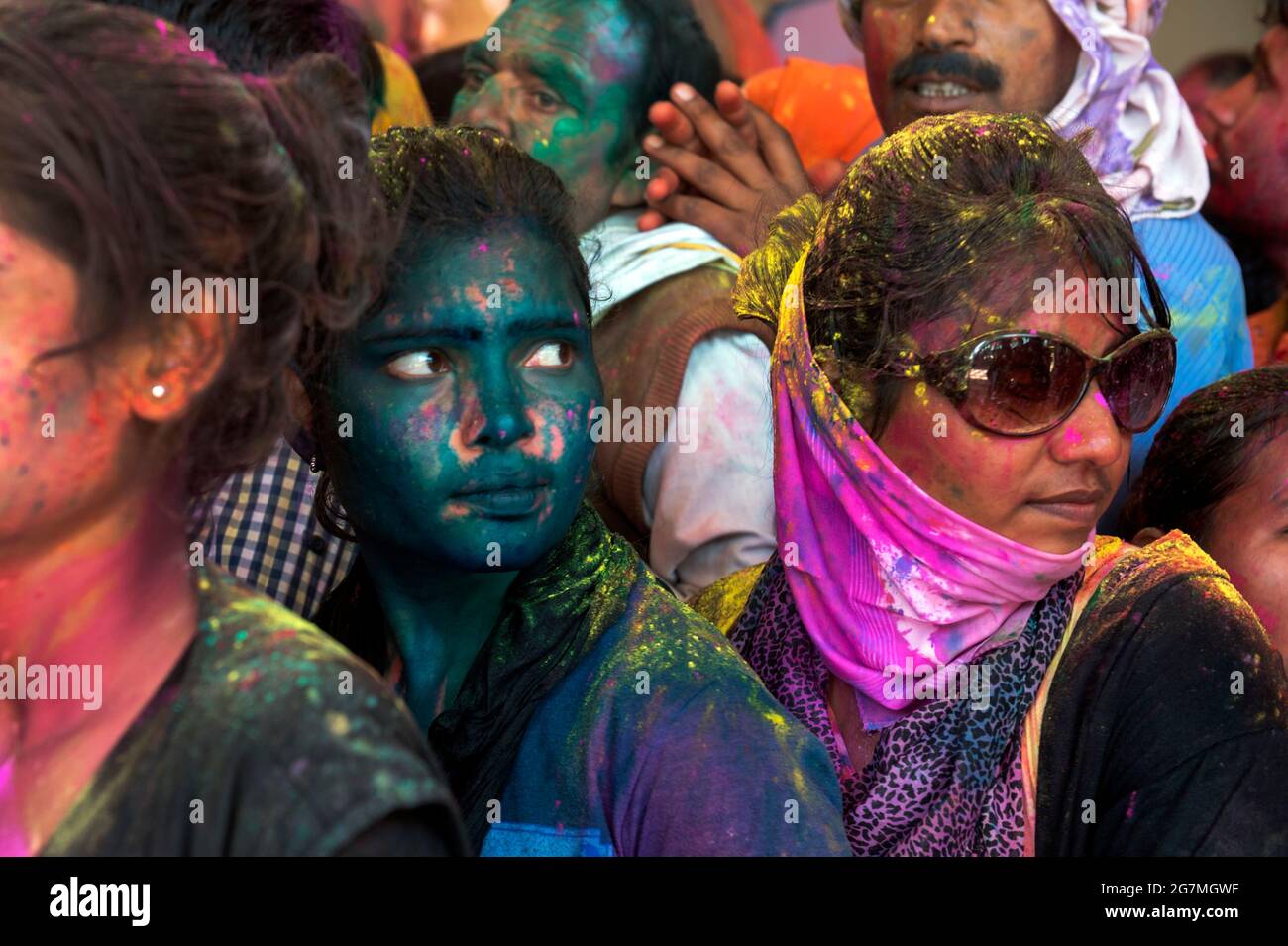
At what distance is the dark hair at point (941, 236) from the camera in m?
2.26

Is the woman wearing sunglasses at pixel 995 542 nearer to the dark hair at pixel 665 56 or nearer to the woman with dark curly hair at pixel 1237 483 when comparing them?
the woman with dark curly hair at pixel 1237 483

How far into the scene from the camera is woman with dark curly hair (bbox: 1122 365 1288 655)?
8.43ft

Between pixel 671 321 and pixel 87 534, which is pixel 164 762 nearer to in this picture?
pixel 87 534

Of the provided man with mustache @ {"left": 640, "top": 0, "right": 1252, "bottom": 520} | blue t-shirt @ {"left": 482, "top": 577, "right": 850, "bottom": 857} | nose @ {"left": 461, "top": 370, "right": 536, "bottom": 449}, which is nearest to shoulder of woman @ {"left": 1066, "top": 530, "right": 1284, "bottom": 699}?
blue t-shirt @ {"left": 482, "top": 577, "right": 850, "bottom": 857}

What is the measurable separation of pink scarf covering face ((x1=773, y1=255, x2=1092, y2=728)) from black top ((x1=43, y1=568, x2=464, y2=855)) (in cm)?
105

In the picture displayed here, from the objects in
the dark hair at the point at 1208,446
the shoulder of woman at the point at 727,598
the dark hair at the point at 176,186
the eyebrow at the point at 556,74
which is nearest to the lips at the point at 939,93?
the eyebrow at the point at 556,74

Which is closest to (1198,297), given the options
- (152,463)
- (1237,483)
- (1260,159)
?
(1260,159)

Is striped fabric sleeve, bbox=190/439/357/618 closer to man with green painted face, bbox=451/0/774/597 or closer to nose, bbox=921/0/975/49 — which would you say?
man with green painted face, bbox=451/0/774/597

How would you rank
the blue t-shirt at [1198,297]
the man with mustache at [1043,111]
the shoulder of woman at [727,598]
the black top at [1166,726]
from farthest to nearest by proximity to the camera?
the man with mustache at [1043,111] → the blue t-shirt at [1198,297] → the shoulder of woman at [727,598] → the black top at [1166,726]

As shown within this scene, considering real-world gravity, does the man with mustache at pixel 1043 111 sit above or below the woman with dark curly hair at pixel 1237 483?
above

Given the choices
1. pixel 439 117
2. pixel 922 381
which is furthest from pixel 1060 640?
pixel 439 117

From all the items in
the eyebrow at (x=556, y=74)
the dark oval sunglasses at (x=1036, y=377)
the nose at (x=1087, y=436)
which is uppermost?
the eyebrow at (x=556, y=74)

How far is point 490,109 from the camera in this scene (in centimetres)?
382
